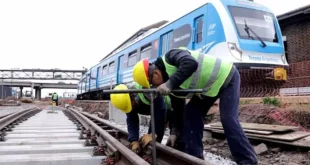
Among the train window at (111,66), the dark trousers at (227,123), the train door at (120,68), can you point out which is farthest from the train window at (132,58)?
the dark trousers at (227,123)

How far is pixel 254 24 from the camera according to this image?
Result: 8703 mm

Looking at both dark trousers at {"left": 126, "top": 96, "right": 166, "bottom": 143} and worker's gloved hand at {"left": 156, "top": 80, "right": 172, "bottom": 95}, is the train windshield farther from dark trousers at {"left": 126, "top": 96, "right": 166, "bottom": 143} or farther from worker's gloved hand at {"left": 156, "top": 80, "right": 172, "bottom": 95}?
worker's gloved hand at {"left": 156, "top": 80, "right": 172, "bottom": 95}

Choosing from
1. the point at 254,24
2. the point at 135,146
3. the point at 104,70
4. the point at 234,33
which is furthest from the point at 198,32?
the point at 104,70

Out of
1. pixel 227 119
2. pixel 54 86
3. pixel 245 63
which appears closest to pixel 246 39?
pixel 245 63

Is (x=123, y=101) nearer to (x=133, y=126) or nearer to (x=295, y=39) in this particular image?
(x=133, y=126)

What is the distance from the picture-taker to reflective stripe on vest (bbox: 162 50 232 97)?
3.34m

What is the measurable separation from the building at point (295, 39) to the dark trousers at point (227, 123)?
8.04m

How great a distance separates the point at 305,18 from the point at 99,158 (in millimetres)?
11315

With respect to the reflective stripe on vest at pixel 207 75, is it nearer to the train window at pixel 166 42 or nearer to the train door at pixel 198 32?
the train door at pixel 198 32

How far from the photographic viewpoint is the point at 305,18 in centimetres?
1253

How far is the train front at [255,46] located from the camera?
8070 mm

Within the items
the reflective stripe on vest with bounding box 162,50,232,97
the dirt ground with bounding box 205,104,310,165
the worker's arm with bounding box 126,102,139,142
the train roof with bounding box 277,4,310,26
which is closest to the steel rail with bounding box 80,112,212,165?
the worker's arm with bounding box 126,102,139,142

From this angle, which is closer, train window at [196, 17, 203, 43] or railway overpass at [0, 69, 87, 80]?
train window at [196, 17, 203, 43]

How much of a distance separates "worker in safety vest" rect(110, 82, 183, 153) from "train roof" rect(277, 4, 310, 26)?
9.82 metres
